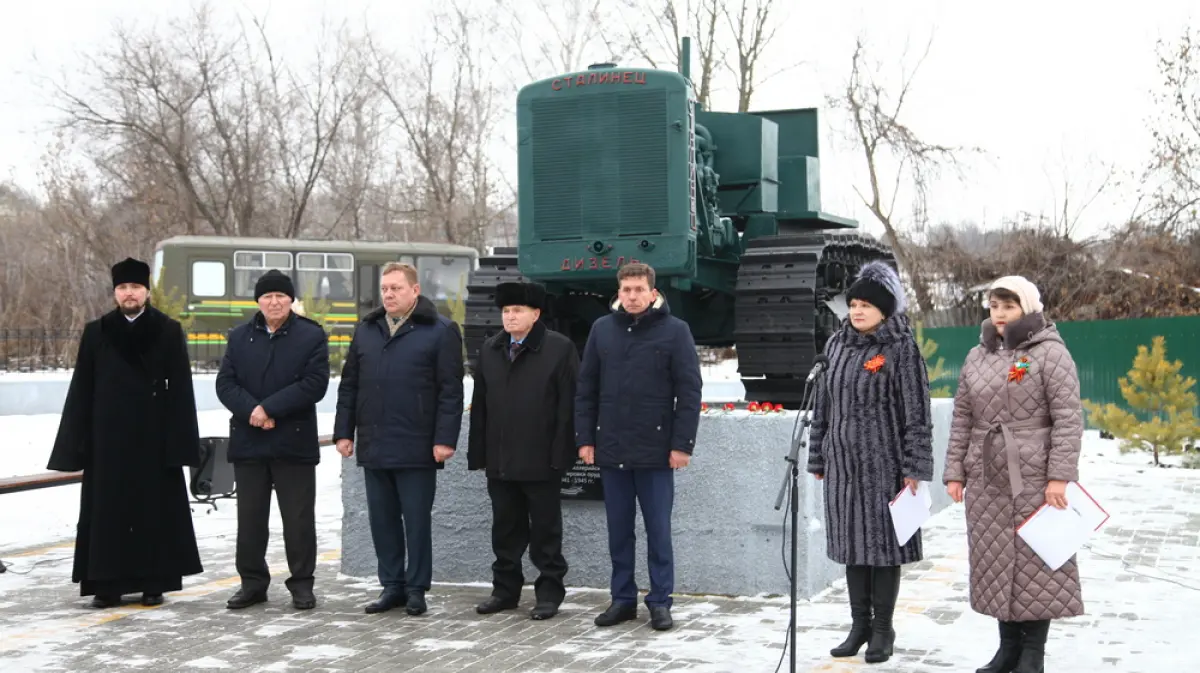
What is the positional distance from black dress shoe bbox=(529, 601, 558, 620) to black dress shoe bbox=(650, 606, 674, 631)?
588mm

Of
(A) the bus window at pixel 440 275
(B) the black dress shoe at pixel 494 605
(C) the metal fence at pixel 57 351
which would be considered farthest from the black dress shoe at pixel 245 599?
(A) the bus window at pixel 440 275

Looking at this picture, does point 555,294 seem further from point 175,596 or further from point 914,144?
point 914,144

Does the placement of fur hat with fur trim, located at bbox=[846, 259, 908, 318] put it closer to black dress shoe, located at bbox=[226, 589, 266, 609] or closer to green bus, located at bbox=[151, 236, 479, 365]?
black dress shoe, located at bbox=[226, 589, 266, 609]

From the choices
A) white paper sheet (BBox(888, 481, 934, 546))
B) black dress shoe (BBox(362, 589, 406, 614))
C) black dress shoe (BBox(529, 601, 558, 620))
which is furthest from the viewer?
black dress shoe (BBox(362, 589, 406, 614))

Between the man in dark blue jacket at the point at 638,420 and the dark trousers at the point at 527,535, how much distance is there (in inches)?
13.8

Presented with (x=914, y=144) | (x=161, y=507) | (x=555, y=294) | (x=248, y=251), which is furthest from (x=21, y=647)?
(x=914, y=144)

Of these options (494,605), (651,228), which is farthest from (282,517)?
(651,228)

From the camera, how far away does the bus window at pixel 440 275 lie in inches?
1217

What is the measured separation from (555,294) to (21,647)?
513cm

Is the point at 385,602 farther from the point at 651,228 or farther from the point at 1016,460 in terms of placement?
the point at 651,228

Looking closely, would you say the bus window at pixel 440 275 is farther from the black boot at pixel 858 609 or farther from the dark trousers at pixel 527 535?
the black boot at pixel 858 609

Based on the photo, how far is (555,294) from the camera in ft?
35.3

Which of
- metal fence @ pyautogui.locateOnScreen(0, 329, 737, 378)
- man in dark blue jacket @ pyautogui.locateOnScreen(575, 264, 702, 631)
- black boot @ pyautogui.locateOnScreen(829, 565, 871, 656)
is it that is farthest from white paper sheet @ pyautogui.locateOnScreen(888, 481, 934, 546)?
metal fence @ pyautogui.locateOnScreen(0, 329, 737, 378)

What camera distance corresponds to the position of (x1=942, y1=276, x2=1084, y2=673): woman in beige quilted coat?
A: 560 cm
